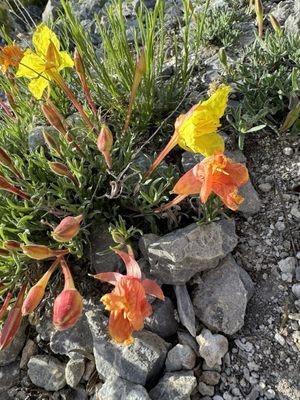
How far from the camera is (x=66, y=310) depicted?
5.59 ft

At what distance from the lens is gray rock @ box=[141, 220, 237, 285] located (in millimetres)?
2062

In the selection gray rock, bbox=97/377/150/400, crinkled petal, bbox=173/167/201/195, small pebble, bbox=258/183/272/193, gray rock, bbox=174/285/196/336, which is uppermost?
crinkled petal, bbox=173/167/201/195

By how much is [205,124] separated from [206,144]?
10 cm

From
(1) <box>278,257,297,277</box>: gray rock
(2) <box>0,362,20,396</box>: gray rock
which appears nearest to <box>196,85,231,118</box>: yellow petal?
(1) <box>278,257,297,277</box>: gray rock

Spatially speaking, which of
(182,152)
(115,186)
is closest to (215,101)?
(115,186)

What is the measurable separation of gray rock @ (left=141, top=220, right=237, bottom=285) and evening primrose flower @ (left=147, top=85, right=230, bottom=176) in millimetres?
464

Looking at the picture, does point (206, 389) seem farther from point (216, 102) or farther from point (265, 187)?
point (216, 102)

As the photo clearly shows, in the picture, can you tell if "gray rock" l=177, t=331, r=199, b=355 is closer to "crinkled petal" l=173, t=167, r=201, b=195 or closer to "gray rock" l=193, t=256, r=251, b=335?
"gray rock" l=193, t=256, r=251, b=335

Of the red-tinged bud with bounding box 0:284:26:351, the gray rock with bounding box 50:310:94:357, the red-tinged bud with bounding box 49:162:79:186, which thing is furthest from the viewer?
the gray rock with bounding box 50:310:94:357

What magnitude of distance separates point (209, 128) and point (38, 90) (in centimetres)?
100

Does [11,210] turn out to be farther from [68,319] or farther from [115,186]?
[68,319]

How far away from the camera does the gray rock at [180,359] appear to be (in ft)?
6.36

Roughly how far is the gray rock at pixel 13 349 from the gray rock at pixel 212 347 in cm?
98

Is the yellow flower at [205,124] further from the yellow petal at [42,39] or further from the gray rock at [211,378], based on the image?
the gray rock at [211,378]
